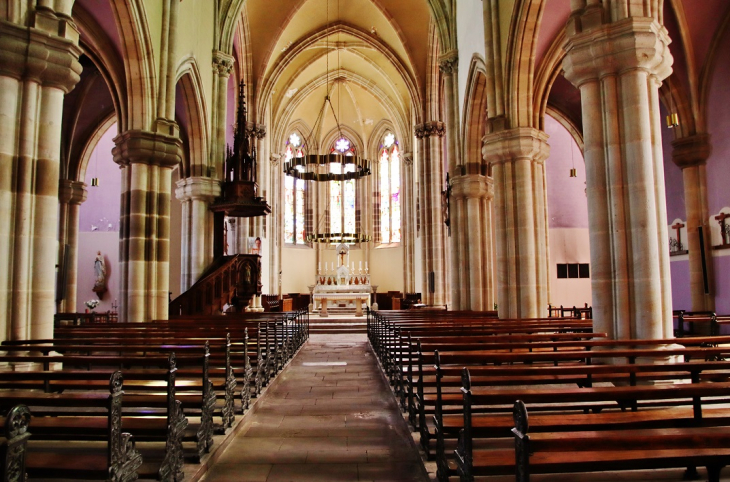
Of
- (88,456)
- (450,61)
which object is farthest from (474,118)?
(88,456)

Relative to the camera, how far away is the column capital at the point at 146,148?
1098cm

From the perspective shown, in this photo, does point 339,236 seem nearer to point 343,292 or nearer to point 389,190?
point 343,292

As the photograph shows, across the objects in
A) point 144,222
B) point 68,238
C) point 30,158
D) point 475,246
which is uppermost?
point 68,238

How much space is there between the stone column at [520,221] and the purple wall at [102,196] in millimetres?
16258

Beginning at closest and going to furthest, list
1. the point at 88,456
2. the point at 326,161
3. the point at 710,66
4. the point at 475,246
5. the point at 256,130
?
the point at 88,456 → the point at 710,66 → the point at 475,246 → the point at 326,161 → the point at 256,130

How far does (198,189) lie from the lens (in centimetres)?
1534

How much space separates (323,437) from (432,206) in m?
18.0

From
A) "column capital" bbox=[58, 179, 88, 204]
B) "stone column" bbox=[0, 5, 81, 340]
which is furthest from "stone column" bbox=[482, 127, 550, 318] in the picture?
"column capital" bbox=[58, 179, 88, 204]

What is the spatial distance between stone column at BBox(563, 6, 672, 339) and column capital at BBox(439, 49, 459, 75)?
9411 millimetres

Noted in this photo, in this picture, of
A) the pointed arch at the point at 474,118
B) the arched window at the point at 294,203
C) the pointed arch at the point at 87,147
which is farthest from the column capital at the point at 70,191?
the arched window at the point at 294,203

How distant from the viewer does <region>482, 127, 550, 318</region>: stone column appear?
11.0 m

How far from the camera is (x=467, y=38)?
47.5 ft

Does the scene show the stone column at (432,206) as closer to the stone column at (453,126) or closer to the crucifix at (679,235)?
the stone column at (453,126)

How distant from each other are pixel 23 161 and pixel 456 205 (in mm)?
11279
